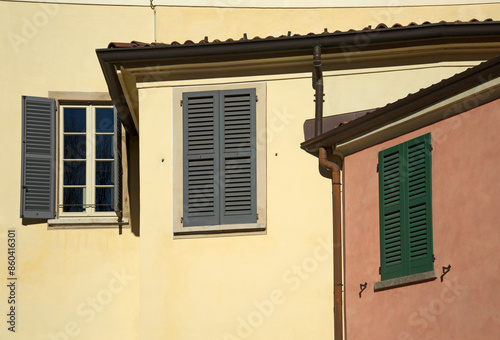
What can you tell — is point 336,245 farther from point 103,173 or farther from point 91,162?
point 91,162

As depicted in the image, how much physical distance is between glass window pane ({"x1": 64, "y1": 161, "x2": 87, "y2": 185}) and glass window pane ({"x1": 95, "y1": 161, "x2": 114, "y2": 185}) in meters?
0.20

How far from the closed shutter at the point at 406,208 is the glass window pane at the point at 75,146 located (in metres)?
6.41

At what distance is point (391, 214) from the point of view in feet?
45.8

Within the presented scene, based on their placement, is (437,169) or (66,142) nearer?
(437,169)

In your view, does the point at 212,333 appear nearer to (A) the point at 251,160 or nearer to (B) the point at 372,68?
(A) the point at 251,160

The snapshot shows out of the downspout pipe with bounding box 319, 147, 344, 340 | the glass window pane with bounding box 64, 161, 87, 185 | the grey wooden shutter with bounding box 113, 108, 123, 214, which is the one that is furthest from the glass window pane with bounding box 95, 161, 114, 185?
the downspout pipe with bounding box 319, 147, 344, 340

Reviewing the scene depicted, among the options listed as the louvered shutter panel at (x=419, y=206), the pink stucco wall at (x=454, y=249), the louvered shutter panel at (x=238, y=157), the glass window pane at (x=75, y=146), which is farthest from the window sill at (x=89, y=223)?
the louvered shutter panel at (x=419, y=206)

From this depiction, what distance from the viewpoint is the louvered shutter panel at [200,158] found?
51.5 ft

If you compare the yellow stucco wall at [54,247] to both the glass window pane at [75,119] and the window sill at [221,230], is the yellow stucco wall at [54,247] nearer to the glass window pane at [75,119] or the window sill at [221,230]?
the glass window pane at [75,119]

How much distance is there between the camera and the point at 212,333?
15258 mm

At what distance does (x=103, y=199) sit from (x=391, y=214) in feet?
20.9

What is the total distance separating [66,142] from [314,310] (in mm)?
→ 5936

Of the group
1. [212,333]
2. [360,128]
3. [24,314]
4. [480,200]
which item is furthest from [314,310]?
[24,314]

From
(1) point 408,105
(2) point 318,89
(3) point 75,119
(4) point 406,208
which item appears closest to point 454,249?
(4) point 406,208
